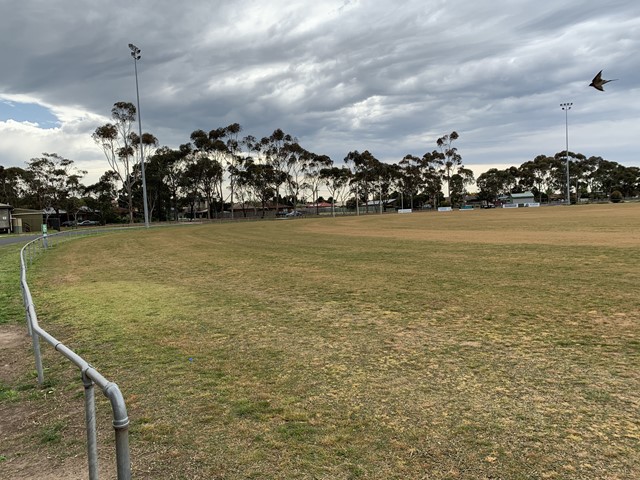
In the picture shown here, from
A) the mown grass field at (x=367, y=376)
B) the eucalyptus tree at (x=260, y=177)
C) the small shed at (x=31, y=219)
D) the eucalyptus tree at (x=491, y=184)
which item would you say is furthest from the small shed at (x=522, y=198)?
the mown grass field at (x=367, y=376)

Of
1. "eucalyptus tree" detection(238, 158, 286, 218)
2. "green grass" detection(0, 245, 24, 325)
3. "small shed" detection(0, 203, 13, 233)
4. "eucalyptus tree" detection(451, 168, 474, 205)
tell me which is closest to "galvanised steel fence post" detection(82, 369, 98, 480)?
"green grass" detection(0, 245, 24, 325)

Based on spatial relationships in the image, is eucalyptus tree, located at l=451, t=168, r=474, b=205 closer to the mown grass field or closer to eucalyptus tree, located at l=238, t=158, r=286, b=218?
eucalyptus tree, located at l=238, t=158, r=286, b=218

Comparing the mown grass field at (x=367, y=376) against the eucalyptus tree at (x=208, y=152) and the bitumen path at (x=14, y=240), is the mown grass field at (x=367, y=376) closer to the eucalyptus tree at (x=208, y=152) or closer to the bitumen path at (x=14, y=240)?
the bitumen path at (x=14, y=240)

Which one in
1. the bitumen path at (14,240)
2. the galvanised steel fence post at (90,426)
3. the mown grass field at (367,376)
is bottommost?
the mown grass field at (367,376)

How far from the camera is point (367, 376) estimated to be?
5.12 meters

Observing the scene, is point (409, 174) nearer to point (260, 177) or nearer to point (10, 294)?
point (260, 177)

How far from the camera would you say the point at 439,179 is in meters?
135

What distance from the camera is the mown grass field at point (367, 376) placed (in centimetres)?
346

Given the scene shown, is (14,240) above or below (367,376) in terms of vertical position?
above

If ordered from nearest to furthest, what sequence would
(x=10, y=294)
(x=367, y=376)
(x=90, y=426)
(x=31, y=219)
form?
(x=90, y=426)
(x=367, y=376)
(x=10, y=294)
(x=31, y=219)

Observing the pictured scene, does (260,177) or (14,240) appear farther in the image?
(260,177)

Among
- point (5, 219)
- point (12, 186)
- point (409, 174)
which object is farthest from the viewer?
point (409, 174)

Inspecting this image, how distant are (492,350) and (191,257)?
629 inches

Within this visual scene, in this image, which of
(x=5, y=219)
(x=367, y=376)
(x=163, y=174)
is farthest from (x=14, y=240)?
(x=163, y=174)
